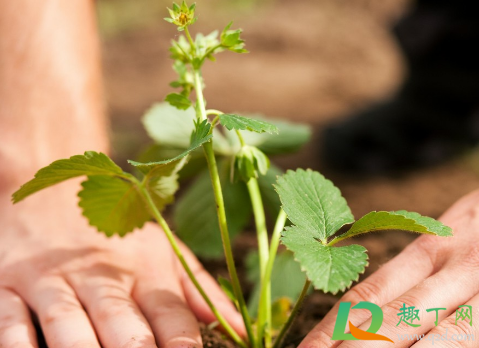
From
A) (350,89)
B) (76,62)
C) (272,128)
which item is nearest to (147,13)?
(350,89)

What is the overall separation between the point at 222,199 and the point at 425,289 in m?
A: 0.37

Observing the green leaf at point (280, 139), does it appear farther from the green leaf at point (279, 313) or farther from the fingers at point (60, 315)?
the fingers at point (60, 315)

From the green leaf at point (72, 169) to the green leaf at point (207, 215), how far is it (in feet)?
1.53

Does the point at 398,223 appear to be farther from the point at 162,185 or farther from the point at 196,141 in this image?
the point at 162,185

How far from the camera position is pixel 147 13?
5.12 metres

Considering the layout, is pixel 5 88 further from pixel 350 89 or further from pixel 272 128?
pixel 350 89

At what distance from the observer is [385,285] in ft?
3.22

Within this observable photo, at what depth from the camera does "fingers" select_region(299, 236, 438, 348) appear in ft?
2.96

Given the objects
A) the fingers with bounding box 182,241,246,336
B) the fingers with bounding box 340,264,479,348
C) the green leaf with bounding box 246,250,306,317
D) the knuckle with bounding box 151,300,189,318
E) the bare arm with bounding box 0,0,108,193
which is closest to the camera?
the fingers with bounding box 340,264,479,348

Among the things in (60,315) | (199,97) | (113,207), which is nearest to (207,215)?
(113,207)

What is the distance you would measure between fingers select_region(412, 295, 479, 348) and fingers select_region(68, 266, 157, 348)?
450 millimetres

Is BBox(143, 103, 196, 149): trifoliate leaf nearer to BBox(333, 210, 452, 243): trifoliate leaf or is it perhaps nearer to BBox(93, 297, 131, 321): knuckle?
BBox(93, 297, 131, 321): knuckle

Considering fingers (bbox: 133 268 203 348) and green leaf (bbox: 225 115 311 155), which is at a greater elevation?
green leaf (bbox: 225 115 311 155)

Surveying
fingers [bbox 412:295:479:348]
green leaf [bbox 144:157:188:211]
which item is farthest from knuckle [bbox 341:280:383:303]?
green leaf [bbox 144:157:188:211]
